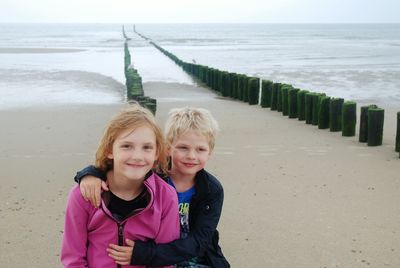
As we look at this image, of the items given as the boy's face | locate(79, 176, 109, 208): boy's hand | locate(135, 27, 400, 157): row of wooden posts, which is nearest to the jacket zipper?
locate(79, 176, 109, 208): boy's hand

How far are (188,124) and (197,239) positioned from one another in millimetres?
599

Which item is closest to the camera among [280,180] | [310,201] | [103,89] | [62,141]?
[310,201]

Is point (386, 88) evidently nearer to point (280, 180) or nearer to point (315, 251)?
point (280, 180)

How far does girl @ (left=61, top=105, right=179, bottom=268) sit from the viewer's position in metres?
2.50

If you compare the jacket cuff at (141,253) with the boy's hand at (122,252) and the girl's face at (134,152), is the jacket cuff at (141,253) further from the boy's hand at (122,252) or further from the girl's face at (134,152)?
the girl's face at (134,152)

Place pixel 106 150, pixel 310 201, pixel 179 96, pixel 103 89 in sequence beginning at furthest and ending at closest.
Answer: pixel 103 89 → pixel 179 96 → pixel 310 201 → pixel 106 150

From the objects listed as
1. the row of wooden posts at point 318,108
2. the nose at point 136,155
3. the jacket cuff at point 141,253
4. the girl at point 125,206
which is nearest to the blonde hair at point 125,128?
the girl at point 125,206

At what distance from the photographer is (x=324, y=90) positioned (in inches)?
767

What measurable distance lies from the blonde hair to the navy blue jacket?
0.26ft

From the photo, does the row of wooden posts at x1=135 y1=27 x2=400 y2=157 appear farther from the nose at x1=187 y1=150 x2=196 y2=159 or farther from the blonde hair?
the blonde hair

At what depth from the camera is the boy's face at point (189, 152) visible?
2801mm

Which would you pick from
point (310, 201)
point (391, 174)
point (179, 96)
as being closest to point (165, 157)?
point (310, 201)

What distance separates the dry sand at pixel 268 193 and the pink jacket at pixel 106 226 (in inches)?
65.3

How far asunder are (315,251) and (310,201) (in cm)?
126
